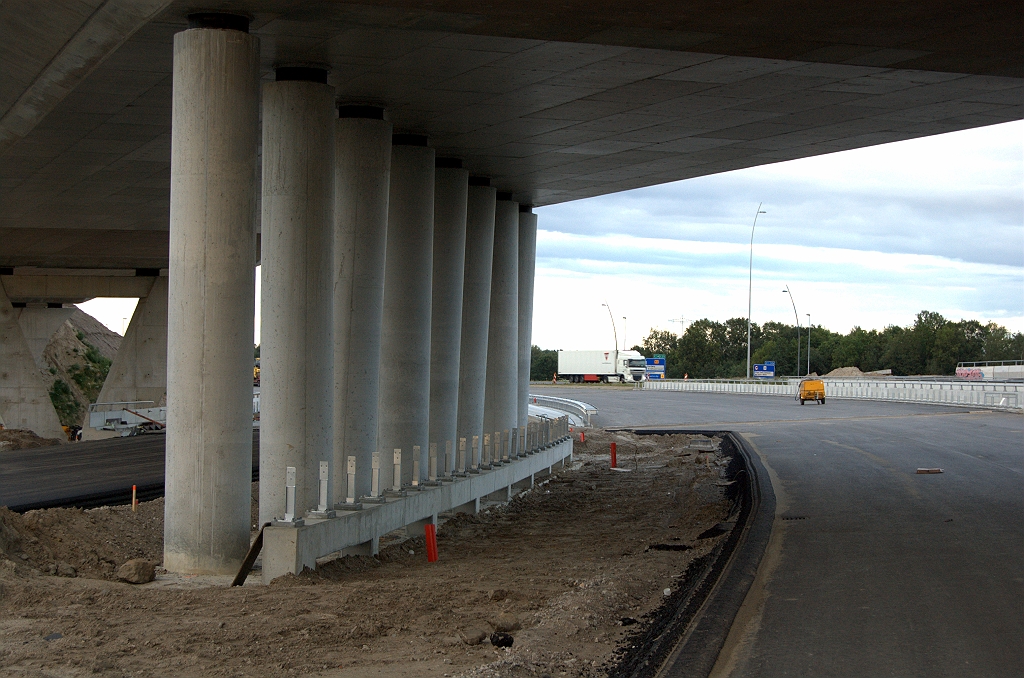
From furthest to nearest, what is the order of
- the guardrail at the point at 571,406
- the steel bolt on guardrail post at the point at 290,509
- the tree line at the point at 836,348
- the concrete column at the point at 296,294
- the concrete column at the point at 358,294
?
1. the tree line at the point at 836,348
2. the guardrail at the point at 571,406
3. the concrete column at the point at 358,294
4. the concrete column at the point at 296,294
5. the steel bolt on guardrail post at the point at 290,509

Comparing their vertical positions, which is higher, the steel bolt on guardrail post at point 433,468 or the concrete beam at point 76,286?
the concrete beam at point 76,286

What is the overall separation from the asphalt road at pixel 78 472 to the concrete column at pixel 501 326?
813 centimetres

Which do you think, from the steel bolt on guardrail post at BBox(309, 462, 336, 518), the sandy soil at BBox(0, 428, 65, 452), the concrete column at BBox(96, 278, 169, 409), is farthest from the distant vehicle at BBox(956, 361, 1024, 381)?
the steel bolt on guardrail post at BBox(309, 462, 336, 518)

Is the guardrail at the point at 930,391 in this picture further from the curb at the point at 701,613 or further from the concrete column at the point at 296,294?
the concrete column at the point at 296,294

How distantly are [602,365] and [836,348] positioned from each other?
155 feet

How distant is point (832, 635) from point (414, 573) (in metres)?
6.65

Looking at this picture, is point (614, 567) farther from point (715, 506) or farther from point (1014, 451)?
point (1014, 451)

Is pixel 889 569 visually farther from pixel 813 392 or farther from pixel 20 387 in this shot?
pixel 813 392

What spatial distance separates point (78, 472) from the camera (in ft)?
92.3

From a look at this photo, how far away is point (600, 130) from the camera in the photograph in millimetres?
22094

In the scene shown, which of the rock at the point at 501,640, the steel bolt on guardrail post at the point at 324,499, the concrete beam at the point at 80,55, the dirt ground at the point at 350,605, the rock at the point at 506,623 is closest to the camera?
the dirt ground at the point at 350,605

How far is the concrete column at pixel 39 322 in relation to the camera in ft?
233

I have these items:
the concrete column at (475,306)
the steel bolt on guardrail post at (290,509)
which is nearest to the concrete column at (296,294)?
the steel bolt on guardrail post at (290,509)

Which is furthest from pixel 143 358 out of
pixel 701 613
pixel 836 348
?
pixel 836 348
